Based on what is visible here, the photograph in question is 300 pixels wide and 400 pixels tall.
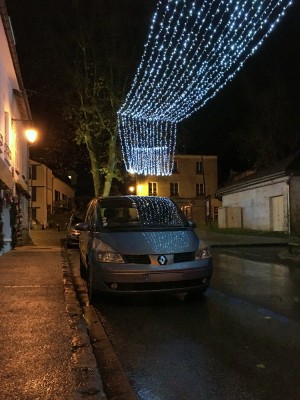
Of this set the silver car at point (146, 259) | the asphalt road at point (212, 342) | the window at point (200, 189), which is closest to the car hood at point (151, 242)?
the silver car at point (146, 259)

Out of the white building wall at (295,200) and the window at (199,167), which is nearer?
the white building wall at (295,200)

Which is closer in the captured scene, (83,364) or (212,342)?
(83,364)

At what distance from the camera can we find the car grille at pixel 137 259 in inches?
286

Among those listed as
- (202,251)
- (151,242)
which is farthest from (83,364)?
(202,251)

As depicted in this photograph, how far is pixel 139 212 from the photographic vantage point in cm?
883

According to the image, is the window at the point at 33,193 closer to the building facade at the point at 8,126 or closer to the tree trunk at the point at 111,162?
the tree trunk at the point at 111,162

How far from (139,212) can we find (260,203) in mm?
20079

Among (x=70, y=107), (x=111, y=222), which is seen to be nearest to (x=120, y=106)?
(x=70, y=107)

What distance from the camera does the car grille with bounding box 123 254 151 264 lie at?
23.8 ft

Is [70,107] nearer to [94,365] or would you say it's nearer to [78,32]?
[78,32]

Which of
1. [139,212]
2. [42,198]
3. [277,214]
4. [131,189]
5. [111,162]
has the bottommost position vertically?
[139,212]

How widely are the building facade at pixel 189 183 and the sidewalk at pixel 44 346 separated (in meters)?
44.6

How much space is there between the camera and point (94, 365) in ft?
14.9

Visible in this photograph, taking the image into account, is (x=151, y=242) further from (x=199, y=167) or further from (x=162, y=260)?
(x=199, y=167)
